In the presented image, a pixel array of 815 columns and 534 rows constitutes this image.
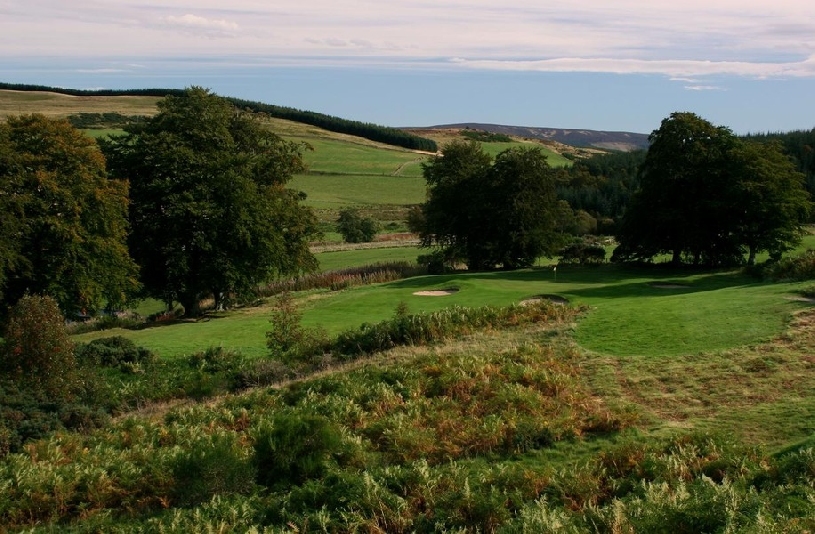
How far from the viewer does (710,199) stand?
3641 centimetres

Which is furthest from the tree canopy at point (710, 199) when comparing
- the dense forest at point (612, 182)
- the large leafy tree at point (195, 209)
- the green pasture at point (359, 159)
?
the green pasture at point (359, 159)

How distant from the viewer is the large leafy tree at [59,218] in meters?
26.1

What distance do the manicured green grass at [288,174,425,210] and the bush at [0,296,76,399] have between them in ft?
261

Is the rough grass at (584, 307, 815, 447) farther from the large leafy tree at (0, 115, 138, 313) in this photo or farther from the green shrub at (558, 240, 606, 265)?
the green shrub at (558, 240, 606, 265)

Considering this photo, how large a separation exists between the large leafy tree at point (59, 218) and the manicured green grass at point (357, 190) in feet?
222

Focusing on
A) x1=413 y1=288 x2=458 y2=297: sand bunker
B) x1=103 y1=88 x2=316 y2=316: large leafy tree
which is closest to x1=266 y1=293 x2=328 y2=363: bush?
x1=413 y1=288 x2=458 y2=297: sand bunker

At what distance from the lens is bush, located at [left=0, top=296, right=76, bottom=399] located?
17.2m

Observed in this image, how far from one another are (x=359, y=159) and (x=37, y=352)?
382ft

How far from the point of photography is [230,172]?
32.7 meters

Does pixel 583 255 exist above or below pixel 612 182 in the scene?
below

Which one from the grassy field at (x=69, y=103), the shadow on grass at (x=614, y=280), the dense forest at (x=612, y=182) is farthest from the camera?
the grassy field at (x=69, y=103)

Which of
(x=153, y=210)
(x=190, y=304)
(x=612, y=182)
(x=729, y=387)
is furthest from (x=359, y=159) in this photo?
(x=729, y=387)

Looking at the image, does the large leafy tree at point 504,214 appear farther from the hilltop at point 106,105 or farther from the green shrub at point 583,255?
the hilltop at point 106,105

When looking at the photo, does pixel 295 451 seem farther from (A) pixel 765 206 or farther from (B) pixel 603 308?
(A) pixel 765 206
